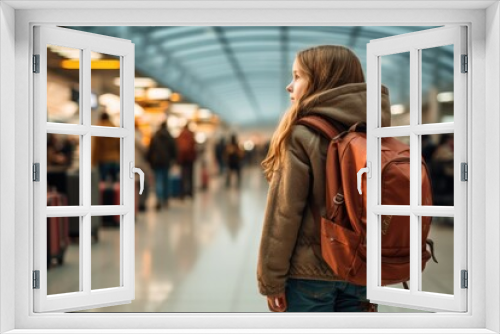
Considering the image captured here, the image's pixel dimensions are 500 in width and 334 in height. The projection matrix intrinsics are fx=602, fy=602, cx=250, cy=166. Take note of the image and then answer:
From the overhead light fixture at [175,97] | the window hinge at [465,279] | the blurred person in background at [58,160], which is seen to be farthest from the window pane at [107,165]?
the overhead light fixture at [175,97]

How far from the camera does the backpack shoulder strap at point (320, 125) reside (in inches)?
130

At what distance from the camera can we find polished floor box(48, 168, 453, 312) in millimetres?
5703

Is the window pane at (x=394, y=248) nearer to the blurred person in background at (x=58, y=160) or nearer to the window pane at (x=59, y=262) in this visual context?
the window pane at (x=59, y=262)

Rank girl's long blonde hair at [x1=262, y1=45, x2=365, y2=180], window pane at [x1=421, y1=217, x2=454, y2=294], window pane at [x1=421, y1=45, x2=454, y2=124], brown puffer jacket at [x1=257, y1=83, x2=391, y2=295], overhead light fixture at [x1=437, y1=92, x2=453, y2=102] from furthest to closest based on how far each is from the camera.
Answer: overhead light fixture at [x1=437, y1=92, x2=453, y2=102] < window pane at [x1=421, y1=45, x2=454, y2=124] < window pane at [x1=421, y1=217, x2=454, y2=294] < girl's long blonde hair at [x1=262, y1=45, x2=365, y2=180] < brown puffer jacket at [x1=257, y1=83, x2=391, y2=295]

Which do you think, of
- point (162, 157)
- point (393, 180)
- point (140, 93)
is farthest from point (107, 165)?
point (140, 93)

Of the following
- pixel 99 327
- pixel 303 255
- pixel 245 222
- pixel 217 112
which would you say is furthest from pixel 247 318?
pixel 217 112

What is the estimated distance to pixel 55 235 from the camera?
6789mm

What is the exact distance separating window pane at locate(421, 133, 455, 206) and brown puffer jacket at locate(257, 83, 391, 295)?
7.04 m

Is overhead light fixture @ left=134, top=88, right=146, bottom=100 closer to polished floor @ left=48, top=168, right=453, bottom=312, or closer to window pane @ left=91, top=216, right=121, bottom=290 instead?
polished floor @ left=48, top=168, right=453, bottom=312

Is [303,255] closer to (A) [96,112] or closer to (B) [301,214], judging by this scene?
(B) [301,214]

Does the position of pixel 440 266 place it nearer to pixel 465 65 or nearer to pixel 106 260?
pixel 106 260

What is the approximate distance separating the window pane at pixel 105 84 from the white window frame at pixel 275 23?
27.2ft

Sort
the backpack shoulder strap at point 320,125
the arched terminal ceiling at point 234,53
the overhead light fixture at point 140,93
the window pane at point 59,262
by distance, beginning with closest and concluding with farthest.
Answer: the backpack shoulder strap at point 320,125 → the window pane at point 59,262 → the arched terminal ceiling at point 234,53 → the overhead light fixture at point 140,93

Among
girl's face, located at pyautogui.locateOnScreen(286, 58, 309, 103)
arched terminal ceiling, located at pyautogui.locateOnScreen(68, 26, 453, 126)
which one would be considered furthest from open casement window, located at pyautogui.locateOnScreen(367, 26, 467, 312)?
arched terminal ceiling, located at pyautogui.locateOnScreen(68, 26, 453, 126)
